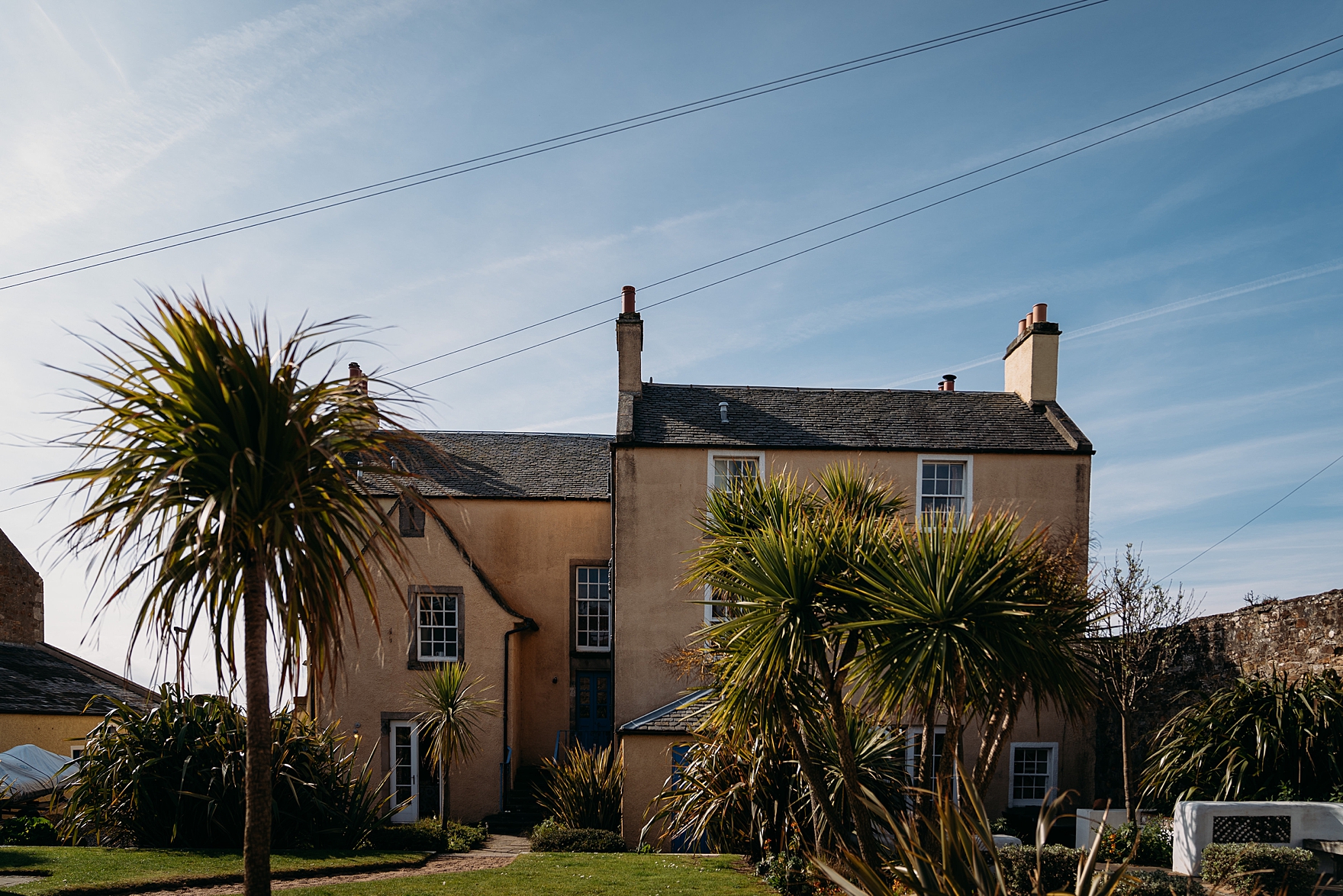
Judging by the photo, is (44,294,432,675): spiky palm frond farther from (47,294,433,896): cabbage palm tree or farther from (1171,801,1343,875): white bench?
(1171,801,1343,875): white bench

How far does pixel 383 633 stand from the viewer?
63.0 feet

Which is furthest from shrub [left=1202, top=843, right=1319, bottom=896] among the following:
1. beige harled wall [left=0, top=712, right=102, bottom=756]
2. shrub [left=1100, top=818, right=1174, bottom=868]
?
beige harled wall [left=0, top=712, right=102, bottom=756]

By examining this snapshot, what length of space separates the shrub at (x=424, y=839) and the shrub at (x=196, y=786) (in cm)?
33

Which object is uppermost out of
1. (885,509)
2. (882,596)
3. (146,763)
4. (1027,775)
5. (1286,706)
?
(885,509)

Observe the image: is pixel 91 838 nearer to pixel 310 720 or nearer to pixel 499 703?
pixel 310 720

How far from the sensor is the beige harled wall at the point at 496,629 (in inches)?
747

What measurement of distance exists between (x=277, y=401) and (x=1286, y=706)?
45.5 feet

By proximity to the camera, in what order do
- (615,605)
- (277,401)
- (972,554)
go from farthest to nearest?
(615,605), (972,554), (277,401)

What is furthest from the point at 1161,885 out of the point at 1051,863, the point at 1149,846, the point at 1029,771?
the point at 1029,771

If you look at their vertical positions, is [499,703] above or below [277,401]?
below

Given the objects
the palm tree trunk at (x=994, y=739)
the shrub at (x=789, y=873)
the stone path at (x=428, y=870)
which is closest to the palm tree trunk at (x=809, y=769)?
the shrub at (x=789, y=873)

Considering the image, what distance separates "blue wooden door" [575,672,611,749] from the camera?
22203mm

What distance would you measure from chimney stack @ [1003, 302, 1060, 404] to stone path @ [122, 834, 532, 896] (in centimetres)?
1470

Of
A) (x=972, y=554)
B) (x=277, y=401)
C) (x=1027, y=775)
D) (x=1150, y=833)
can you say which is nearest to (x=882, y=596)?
(x=972, y=554)
